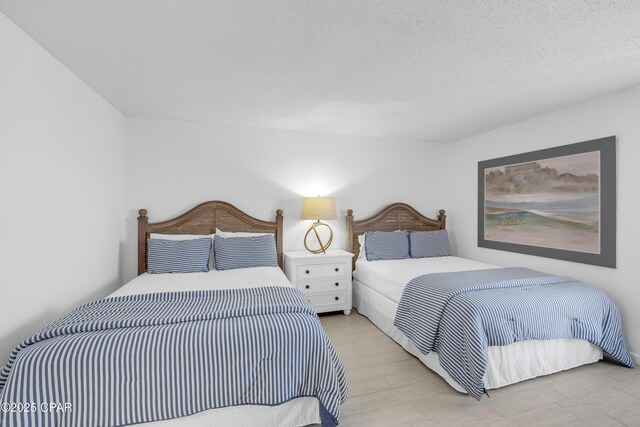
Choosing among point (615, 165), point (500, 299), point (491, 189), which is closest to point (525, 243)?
point (491, 189)

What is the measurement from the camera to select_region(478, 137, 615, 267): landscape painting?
8.89 ft

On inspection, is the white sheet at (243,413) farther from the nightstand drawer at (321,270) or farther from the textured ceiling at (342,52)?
the textured ceiling at (342,52)

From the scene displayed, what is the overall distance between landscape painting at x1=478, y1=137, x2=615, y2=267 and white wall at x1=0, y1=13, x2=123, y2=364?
171 inches

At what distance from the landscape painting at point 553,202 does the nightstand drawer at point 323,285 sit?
6.45 feet

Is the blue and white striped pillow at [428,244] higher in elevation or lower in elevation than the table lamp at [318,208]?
lower

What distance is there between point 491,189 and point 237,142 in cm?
324

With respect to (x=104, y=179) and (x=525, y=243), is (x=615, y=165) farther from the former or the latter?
(x=104, y=179)

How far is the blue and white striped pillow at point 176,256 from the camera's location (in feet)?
9.87

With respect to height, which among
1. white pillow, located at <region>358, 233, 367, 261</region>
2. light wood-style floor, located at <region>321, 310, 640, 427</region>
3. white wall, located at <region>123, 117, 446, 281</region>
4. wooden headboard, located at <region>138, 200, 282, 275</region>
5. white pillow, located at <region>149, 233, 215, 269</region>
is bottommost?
light wood-style floor, located at <region>321, 310, 640, 427</region>

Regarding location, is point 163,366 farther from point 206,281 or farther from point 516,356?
point 516,356

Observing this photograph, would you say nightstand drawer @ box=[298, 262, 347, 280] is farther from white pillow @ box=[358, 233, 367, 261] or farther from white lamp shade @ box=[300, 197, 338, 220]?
white lamp shade @ box=[300, 197, 338, 220]

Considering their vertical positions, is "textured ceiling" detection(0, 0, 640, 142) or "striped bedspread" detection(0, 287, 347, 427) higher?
"textured ceiling" detection(0, 0, 640, 142)

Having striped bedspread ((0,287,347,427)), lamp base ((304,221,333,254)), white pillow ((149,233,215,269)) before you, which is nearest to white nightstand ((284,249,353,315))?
lamp base ((304,221,333,254))

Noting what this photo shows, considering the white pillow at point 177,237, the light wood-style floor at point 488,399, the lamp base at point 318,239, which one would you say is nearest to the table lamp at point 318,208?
the lamp base at point 318,239
